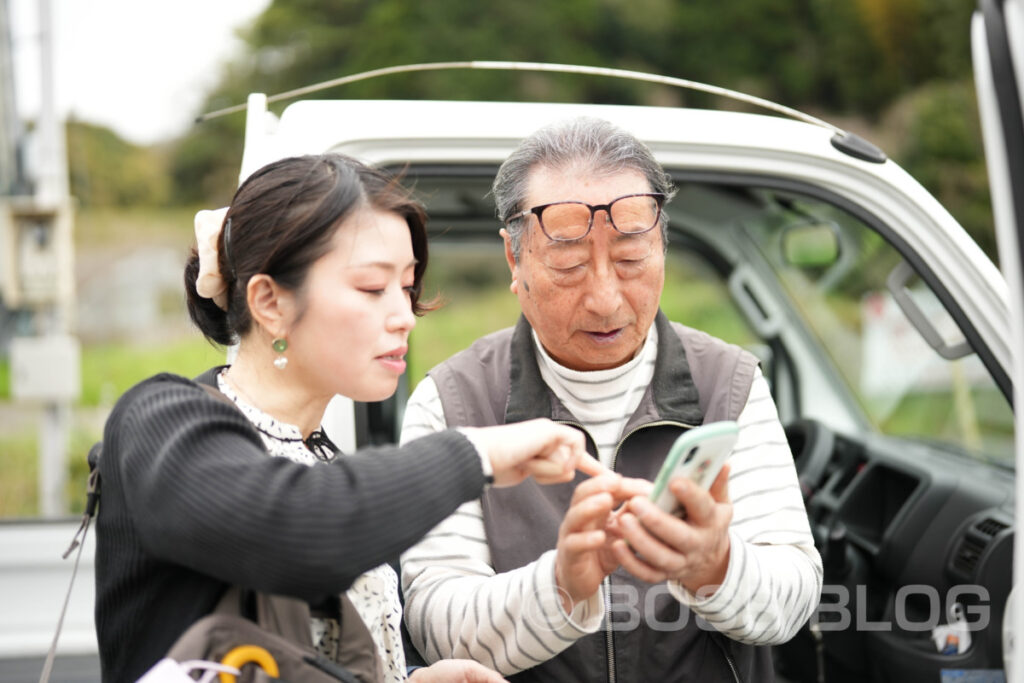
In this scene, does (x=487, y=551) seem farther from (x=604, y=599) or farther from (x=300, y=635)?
(x=300, y=635)

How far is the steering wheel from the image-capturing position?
2904mm

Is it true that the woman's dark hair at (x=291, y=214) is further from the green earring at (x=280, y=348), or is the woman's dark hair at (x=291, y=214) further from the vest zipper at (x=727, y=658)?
the vest zipper at (x=727, y=658)

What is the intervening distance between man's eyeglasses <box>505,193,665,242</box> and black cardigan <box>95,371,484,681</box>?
56 cm

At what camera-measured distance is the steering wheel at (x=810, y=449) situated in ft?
9.53

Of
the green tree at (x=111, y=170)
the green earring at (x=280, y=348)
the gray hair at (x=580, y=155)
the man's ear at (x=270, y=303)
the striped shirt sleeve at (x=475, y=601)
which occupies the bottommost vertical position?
the striped shirt sleeve at (x=475, y=601)

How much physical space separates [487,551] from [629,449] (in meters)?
0.33

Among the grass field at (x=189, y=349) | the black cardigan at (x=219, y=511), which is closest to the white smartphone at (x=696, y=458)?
the black cardigan at (x=219, y=511)

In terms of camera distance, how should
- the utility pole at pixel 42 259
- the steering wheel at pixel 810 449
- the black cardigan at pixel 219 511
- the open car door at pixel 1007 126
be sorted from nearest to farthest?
1. the open car door at pixel 1007 126
2. the black cardigan at pixel 219 511
3. the steering wheel at pixel 810 449
4. the utility pole at pixel 42 259

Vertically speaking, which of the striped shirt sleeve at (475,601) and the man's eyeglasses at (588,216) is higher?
the man's eyeglasses at (588,216)

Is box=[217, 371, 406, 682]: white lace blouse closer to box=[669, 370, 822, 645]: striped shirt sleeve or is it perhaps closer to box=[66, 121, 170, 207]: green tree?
box=[669, 370, 822, 645]: striped shirt sleeve

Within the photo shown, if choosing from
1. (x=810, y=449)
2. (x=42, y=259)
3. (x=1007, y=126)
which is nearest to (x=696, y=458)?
(x=1007, y=126)

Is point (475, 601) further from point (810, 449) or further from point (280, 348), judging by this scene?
point (810, 449)

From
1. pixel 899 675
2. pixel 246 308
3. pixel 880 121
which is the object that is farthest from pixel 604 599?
pixel 880 121

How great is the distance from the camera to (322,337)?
51.1 inches
